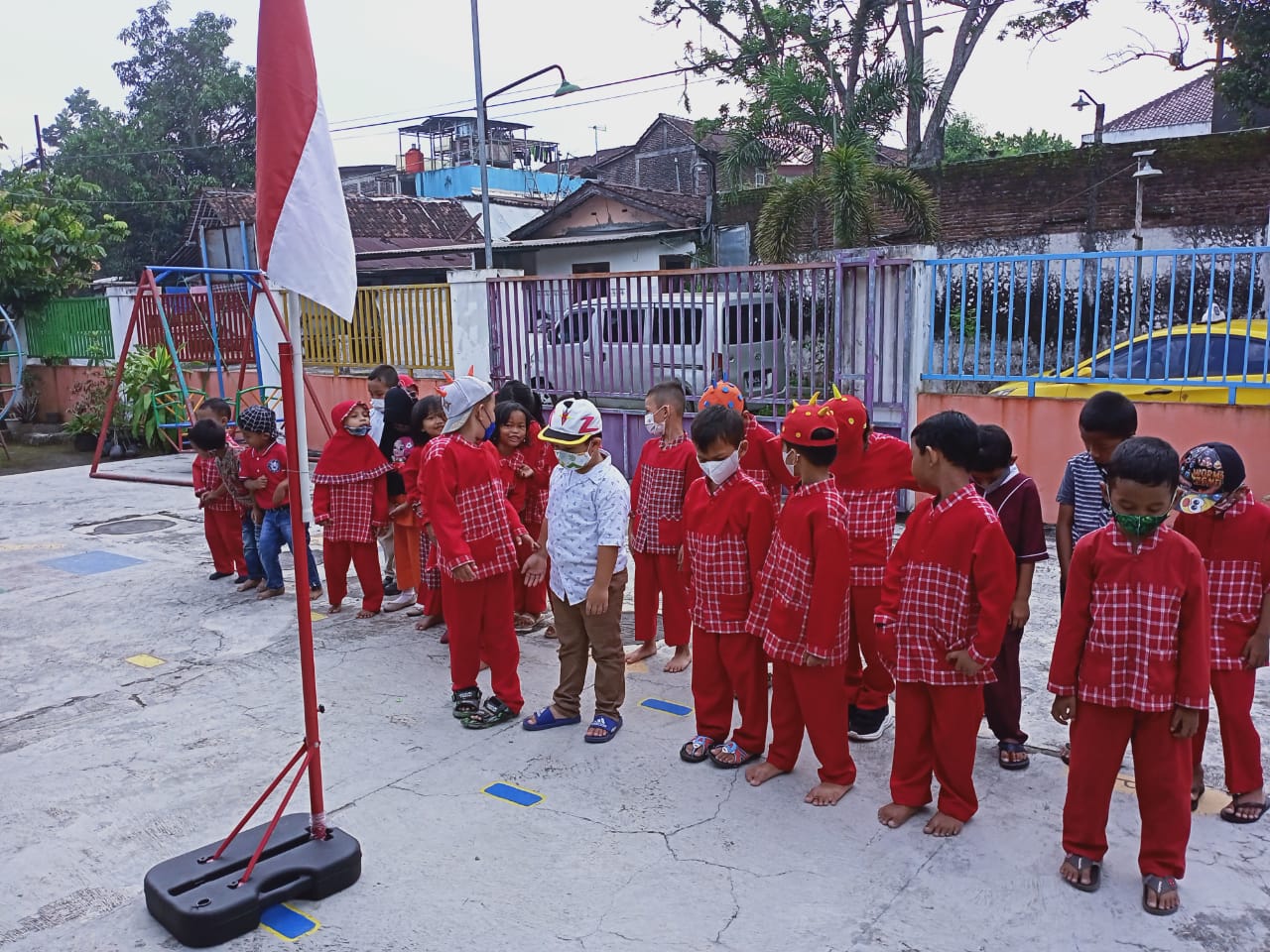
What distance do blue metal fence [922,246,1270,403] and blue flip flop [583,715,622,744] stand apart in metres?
4.46

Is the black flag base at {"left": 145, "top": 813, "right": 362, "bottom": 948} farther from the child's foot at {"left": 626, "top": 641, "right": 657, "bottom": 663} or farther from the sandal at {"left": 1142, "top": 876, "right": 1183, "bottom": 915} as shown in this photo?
the sandal at {"left": 1142, "top": 876, "right": 1183, "bottom": 915}

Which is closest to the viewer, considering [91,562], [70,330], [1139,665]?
[1139,665]

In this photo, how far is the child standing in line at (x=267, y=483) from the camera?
6.47 meters

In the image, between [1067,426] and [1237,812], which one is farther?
[1067,426]

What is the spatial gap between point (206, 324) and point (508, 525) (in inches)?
424

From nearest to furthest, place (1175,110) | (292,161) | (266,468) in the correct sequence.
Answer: (292,161) < (266,468) < (1175,110)

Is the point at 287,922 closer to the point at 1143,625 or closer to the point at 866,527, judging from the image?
the point at 866,527

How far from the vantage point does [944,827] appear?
3438mm

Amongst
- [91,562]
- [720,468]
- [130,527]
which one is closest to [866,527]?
[720,468]

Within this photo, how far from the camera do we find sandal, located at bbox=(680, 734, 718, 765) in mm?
4062

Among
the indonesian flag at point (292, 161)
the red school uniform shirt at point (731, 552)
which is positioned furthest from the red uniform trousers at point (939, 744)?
the indonesian flag at point (292, 161)

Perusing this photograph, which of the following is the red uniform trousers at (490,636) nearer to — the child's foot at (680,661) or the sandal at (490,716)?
the sandal at (490,716)

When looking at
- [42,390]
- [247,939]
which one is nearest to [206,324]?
[42,390]

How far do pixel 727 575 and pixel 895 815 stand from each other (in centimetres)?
104
